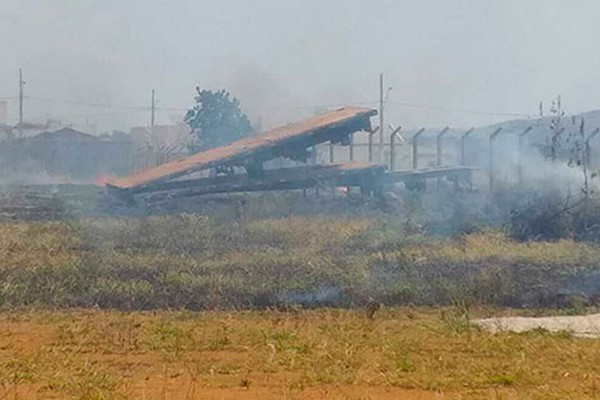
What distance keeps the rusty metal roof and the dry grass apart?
11.7 metres

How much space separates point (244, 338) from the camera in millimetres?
9289

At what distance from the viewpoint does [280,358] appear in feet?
26.7

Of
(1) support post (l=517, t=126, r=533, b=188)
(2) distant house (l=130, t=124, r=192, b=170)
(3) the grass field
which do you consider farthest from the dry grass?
(2) distant house (l=130, t=124, r=192, b=170)

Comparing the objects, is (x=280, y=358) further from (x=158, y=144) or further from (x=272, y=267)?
(x=158, y=144)

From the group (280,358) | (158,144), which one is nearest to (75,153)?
(158,144)

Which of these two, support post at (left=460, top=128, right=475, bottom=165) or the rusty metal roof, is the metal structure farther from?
support post at (left=460, top=128, right=475, bottom=165)

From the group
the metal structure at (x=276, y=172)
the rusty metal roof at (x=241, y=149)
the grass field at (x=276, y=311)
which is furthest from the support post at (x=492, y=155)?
the grass field at (x=276, y=311)

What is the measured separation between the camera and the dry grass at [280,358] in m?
6.91

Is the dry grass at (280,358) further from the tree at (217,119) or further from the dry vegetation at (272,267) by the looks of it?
the tree at (217,119)

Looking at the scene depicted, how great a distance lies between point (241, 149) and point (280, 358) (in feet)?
51.0

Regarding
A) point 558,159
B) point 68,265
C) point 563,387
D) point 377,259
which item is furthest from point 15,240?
point 558,159

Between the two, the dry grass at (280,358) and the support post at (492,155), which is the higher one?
the support post at (492,155)

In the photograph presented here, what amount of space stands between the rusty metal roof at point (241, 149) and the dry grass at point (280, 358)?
11.7 m

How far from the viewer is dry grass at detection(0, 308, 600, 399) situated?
6.91m
